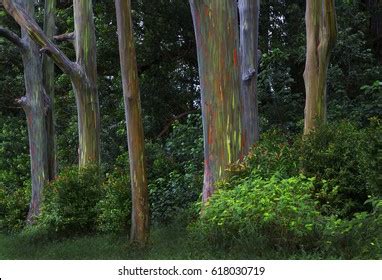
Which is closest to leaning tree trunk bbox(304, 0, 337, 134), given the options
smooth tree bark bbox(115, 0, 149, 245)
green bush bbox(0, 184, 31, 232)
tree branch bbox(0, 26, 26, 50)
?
smooth tree bark bbox(115, 0, 149, 245)

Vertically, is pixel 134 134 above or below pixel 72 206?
above

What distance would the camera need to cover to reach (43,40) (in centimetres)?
1375

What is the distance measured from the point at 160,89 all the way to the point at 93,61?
7.41 m

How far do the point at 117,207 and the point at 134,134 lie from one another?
6.55 ft

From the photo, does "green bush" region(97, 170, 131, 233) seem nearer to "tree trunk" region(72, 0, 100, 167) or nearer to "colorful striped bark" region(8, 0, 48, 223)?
"tree trunk" region(72, 0, 100, 167)

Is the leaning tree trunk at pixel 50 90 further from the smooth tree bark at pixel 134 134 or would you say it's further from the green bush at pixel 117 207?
the smooth tree bark at pixel 134 134

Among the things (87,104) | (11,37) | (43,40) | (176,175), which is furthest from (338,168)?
(11,37)

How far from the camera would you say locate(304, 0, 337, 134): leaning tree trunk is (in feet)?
35.9

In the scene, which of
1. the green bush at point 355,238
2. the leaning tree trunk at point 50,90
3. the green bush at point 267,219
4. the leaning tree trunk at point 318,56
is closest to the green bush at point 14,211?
the leaning tree trunk at point 50,90

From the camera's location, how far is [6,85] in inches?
943

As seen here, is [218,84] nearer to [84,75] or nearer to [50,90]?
[84,75]

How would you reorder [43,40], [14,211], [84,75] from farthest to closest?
[14,211], [84,75], [43,40]

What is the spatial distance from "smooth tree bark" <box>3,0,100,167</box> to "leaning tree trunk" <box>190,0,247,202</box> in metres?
5.18
